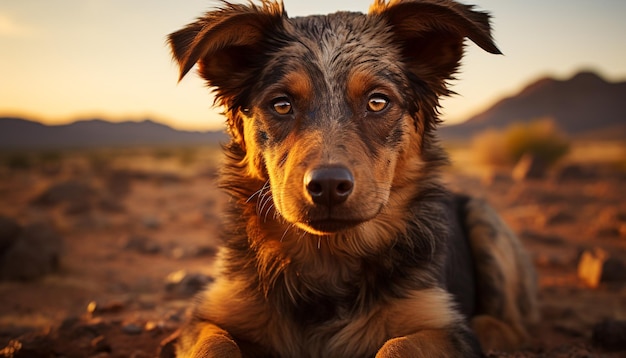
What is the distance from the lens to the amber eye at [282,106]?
385 centimetres

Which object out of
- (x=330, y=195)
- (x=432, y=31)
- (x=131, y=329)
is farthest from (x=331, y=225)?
(x=131, y=329)

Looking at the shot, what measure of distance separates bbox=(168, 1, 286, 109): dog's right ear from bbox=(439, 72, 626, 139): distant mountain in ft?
347

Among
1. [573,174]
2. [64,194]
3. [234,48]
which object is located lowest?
[64,194]

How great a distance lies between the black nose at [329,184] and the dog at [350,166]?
0.14m

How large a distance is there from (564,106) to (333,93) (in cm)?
12895

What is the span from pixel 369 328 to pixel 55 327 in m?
3.25

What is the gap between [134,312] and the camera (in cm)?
614

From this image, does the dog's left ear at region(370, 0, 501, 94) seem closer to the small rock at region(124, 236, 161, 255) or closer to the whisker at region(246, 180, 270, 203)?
the whisker at region(246, 180, 270, 203)

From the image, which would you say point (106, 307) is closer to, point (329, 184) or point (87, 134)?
point (329, 184)

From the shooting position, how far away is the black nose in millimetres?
3035

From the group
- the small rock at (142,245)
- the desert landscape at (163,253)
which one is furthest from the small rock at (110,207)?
the small rock at (142,245)

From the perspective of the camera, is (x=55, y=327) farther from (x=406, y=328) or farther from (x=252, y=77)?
(x=406, y=328)

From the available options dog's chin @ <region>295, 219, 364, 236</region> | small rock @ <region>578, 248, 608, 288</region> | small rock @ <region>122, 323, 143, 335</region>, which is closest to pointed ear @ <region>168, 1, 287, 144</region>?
dog's chin @ <region>295, 219, 364, 236</region>

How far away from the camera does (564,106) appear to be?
118m
